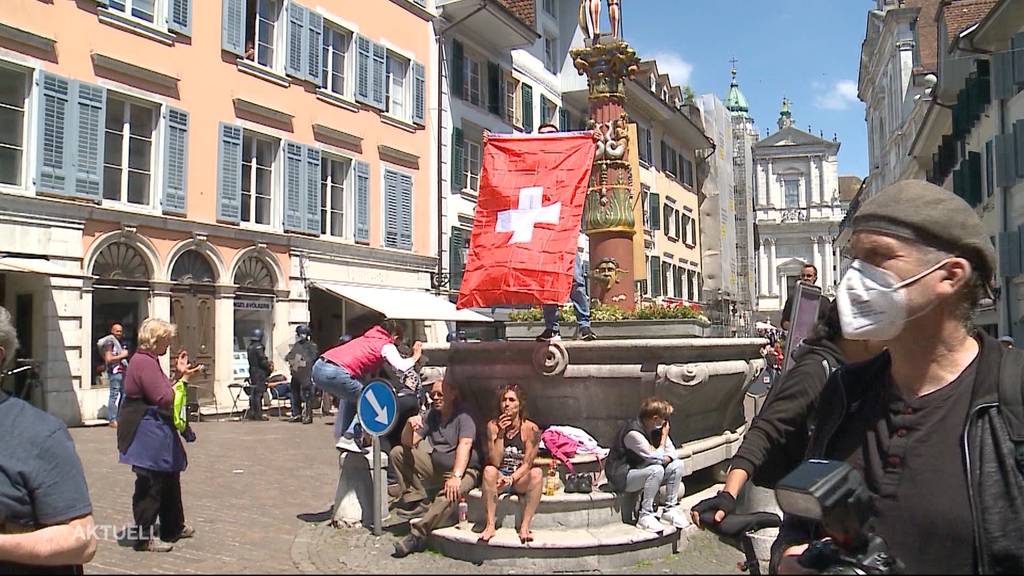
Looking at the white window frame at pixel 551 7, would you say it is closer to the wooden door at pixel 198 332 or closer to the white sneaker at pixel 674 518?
the wooden door at pixel 198 332

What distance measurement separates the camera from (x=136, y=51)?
637 inches

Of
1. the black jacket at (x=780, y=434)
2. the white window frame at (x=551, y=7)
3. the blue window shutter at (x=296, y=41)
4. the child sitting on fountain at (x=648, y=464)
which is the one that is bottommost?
the child sitting on fountain at (x=648, y=464)

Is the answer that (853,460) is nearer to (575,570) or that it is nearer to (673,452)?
(575,570)

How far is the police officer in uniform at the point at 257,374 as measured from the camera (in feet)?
52.3

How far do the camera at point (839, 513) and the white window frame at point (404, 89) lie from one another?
2224 cm

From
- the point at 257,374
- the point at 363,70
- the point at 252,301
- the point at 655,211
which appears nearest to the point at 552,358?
the point at 257,374

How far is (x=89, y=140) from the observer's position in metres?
15.2

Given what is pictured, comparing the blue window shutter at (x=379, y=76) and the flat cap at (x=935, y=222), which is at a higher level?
the blue window shutter at (x=379, y=76)

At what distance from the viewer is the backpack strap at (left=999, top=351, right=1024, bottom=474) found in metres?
1.91

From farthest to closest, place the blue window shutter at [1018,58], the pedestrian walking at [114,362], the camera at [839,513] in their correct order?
the blue window shutter at [1018,58] → the pedestrian walking at [114,362] → the camera at [839,513]

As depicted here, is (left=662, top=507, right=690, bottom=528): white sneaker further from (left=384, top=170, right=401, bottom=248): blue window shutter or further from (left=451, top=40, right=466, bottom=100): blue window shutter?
(left=451, top=40, right=466, bottom=100): blue window shutter

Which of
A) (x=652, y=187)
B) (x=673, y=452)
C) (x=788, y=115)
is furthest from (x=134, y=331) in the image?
(x=788, y=115)

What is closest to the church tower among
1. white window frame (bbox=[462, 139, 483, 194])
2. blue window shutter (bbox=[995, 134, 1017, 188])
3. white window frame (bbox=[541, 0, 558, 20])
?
white window frame (bbox=[541, 0, 558, 20])

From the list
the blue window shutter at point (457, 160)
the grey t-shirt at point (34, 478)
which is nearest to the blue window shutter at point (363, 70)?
A: the blue window shutter at point (457, 160)
